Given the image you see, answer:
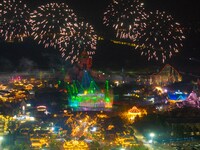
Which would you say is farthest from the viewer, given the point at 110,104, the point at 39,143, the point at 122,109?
the point at 110,104

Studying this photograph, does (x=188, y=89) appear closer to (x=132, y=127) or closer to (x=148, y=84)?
(x=148, y=84)

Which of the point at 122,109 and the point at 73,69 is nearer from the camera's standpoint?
the point at 122,109

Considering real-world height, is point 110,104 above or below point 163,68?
below

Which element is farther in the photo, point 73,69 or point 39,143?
point 73,69

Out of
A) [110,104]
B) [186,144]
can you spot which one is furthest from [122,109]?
[186,144]

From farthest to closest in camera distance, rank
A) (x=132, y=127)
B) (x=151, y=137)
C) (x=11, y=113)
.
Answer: (x=11, y=113) < (x=132, y=127) < (x=151, y=137)

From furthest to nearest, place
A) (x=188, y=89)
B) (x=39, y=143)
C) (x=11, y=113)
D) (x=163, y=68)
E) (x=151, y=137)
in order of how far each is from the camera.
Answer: (x=163, y=68), (x=188, y=89), (x=11, y=113), (x=151, y=137), (x=39, y=143)

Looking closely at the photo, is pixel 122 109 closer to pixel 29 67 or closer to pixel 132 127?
pixel 132 127

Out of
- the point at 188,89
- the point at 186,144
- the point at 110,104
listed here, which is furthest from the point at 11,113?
the point at 188,89

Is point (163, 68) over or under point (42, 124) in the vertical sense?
over
